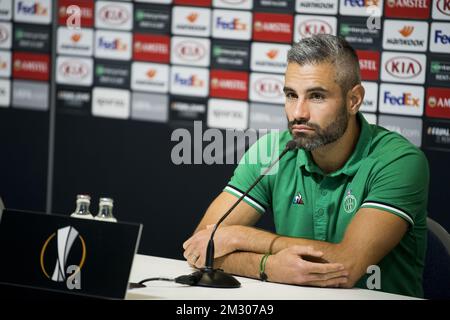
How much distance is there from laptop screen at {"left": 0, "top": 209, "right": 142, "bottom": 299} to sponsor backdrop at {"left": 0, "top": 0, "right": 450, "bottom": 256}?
2.12m

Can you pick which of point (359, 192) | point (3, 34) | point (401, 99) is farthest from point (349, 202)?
point (3, 34)

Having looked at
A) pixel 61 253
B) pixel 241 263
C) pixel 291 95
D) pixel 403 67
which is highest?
pixel 403 67

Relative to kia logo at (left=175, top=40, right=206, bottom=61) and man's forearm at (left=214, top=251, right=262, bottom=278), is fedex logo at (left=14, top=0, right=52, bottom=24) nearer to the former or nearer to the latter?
kia logo at (left=175, top=40, right=206, bottom=61)

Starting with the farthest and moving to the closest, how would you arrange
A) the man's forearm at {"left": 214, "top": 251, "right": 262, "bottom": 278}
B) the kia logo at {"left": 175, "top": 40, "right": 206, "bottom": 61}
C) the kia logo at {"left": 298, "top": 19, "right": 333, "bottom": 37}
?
the kia logo at {"left": 175, "top": 40, "right": 206, "bottom": 61}
the kia logo at {"left": 298, "top": 19, "right": 333, "bottom": 37}
the man's forearm at {"left": 214, "top": 251, "right": 262, "bottom": 278}

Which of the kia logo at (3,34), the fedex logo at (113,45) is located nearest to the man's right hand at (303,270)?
the fedex logo at (113,45)

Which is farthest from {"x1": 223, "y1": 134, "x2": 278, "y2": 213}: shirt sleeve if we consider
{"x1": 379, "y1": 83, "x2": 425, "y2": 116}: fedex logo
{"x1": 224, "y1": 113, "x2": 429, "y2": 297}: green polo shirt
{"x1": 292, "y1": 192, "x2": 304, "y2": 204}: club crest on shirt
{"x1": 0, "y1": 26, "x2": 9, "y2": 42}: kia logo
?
{"x1": 0, "y1": 26, "x2": 9, "y2": 42}: kia logo

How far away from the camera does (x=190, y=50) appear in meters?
4.07

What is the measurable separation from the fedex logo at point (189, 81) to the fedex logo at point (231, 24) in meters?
0.28

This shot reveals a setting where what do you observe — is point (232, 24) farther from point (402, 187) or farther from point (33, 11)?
point (402, 187)

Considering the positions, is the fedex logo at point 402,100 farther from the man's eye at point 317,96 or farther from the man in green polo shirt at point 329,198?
the man's eye at point 317,96

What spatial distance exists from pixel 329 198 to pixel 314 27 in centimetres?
148

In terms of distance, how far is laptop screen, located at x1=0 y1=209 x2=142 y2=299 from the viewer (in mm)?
1790

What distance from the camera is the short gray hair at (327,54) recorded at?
2480 millimetres
